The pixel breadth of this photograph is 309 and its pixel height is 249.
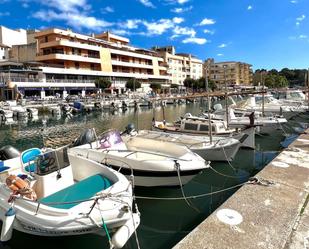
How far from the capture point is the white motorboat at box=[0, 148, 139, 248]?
5.77m

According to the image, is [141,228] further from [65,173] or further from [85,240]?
[65,173]

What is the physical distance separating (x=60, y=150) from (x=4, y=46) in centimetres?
7582

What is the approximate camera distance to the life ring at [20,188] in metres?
6.54

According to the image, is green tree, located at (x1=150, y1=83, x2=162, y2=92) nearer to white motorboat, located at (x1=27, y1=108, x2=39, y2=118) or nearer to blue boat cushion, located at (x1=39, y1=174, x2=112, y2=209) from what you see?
white motorboat, located at (x1=27, y1=108, x2=39, y2=118)

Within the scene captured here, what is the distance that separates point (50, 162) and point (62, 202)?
1523mm

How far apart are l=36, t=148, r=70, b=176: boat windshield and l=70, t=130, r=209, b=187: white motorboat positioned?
94.1 inches

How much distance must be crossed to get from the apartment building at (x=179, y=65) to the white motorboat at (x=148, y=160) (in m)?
94.2

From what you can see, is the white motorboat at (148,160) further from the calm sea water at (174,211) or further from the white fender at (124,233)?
the white fender at (124,233)

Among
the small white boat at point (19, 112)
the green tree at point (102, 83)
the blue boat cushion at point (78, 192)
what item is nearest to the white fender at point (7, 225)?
the blue boat cushion at point (78, 192)

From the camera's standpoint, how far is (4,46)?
230 feet

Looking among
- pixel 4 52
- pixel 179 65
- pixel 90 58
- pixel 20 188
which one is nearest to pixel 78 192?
pixel 20 188

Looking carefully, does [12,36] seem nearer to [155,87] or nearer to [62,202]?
[155,87]

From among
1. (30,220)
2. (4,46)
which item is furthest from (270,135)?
(4,46)

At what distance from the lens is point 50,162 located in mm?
7348
